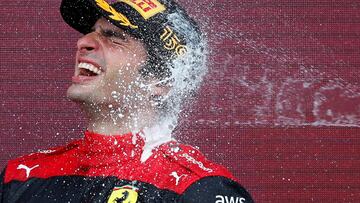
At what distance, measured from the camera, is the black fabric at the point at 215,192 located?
6.88ft

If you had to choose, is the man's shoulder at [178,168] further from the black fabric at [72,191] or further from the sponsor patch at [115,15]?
the sponsor patch at [115,15]

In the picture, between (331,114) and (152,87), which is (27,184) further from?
(331,114)

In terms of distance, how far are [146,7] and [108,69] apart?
20cm

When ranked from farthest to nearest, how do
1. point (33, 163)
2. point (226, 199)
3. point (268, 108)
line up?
point (268, 108), point (33, 163), point (226, 199)

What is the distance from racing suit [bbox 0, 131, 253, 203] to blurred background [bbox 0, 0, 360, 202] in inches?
30.8

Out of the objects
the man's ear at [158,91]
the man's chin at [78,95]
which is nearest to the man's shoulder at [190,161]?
the man's ear at [158,91]

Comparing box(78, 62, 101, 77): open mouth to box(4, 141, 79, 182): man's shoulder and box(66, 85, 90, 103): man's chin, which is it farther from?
box(4, 141, 79, 182): man's shoulder

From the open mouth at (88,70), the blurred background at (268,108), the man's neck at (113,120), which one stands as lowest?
the blurred background at (268,108)

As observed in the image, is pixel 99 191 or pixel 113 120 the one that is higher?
pixel 113 120

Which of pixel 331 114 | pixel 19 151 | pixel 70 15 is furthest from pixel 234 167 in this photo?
pixel 70 15

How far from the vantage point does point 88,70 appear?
2268 millimetres

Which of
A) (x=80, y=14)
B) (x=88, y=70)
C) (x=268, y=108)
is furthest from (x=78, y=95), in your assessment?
(x=268, y=108)

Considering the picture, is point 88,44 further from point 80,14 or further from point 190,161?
point 190,161

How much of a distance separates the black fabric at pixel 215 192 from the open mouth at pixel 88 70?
38 cm
